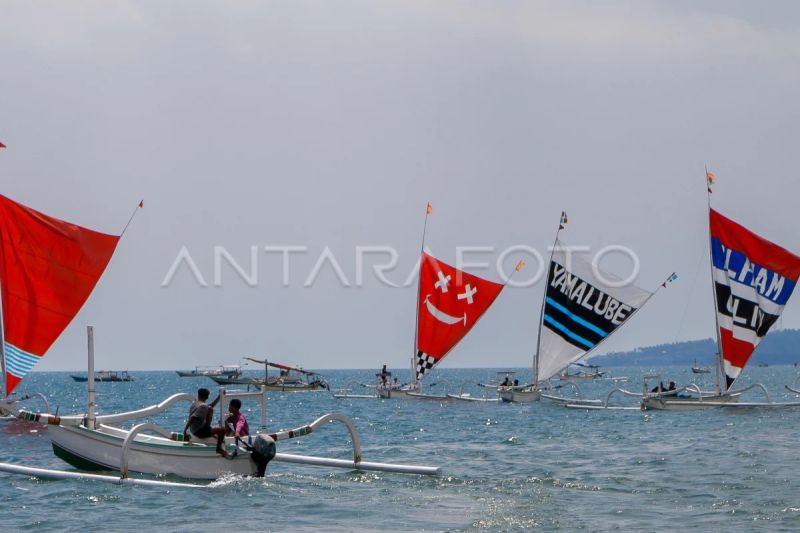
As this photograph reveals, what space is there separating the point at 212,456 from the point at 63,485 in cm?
371

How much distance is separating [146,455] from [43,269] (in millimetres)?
11501

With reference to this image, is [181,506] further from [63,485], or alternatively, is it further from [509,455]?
[509,455]

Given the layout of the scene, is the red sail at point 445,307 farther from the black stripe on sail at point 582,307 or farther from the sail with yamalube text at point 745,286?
the sail with yamalube text at point 745,286

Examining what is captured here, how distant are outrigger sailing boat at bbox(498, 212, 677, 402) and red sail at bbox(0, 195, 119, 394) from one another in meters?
29.7

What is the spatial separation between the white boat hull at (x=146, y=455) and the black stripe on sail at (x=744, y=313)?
32214 mm

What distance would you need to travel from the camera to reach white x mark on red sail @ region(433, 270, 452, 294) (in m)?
67.1

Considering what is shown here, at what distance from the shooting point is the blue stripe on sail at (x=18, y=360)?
37.6 metres

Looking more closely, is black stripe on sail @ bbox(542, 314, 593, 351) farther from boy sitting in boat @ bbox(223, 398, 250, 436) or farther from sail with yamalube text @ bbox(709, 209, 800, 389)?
boy sitting in boat @ bbox(223, 398, 250, 436)

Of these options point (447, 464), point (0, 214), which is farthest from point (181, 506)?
point (0, 214)

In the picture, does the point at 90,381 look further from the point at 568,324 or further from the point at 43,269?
the point at 568,324

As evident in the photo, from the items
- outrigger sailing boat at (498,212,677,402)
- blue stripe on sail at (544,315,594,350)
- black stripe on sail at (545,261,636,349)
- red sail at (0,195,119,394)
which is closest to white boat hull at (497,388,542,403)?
outrigger sailing boat at (498,212,677,402)

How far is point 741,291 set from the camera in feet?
176

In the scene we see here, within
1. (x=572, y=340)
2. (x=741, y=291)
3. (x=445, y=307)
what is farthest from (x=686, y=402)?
(x=445, y=307)

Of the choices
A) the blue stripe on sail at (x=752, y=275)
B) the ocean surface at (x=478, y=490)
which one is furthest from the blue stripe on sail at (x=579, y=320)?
the ocean surface at (x=478, y=490)
